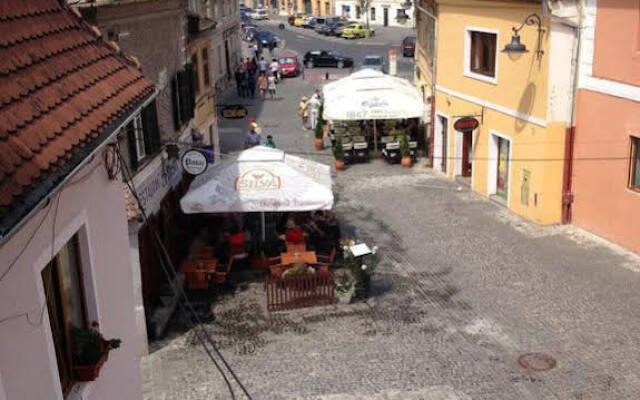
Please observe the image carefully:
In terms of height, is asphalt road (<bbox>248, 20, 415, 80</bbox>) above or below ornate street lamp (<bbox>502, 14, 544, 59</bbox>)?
below

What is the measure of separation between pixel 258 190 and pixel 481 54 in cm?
959

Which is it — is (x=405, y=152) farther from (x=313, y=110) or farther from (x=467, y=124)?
(x=313, y=110)

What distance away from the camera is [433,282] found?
14.6 metres

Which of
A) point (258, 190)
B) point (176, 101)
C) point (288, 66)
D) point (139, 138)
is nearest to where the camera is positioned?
point (139, 138)

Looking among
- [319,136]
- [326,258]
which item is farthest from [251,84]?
[326,258]

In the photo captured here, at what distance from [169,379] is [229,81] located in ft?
117

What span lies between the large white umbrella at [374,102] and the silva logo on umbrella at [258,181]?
372 inches

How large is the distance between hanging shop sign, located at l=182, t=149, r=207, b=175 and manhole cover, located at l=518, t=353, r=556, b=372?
7.36m

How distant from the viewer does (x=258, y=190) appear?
1428 centimetres

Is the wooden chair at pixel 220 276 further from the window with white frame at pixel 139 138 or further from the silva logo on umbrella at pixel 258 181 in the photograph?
the window with white frame at pixel 139 138

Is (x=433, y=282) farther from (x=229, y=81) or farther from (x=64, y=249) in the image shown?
(x=229, y=81)

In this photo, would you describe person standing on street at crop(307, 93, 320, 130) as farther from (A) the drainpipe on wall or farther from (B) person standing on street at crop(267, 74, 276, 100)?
(A) the drainpipe on wall

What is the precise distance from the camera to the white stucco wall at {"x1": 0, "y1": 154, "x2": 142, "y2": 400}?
421 cm

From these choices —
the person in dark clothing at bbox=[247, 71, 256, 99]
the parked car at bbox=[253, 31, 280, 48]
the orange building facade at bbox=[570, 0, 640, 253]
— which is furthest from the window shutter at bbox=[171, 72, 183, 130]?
the parked car at bbox=[253, 31, 280, 48]
